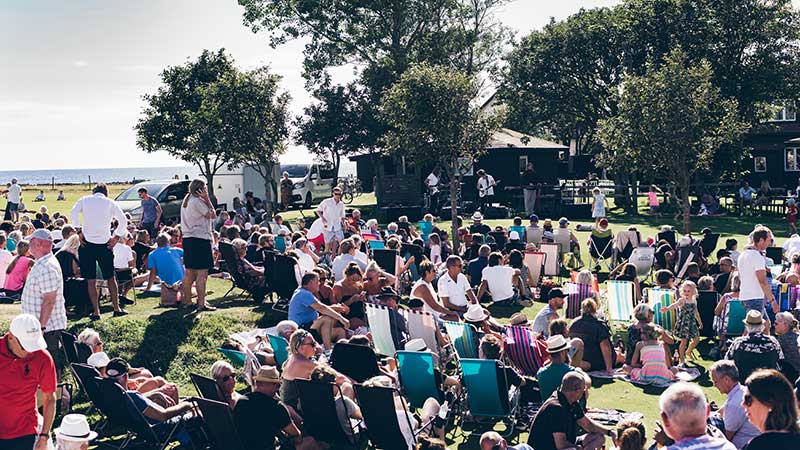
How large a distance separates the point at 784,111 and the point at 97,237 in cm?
3964

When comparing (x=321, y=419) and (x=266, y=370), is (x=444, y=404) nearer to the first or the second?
(x=321, y=419)

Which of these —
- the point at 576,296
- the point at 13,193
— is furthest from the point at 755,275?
the point at 13,193

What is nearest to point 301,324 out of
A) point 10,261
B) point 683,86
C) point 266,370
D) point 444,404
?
point 444,404

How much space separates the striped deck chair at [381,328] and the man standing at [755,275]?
426 cm

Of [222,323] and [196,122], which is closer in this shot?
[222,323]

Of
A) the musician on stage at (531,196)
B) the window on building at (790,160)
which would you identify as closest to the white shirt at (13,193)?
the musician on stage at (531,196)

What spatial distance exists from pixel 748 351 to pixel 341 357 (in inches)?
159

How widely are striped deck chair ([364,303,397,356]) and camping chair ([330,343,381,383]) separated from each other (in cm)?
150

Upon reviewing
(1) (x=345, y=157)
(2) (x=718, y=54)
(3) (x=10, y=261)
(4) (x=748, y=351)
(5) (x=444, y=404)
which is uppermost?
(2) (x=718, y=54)

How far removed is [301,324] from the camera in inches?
384

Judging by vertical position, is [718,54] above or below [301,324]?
above

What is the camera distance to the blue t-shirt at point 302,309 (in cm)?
971

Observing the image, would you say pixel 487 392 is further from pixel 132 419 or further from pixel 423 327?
pixel 132 419

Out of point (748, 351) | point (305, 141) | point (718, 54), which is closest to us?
point (748, 351)
